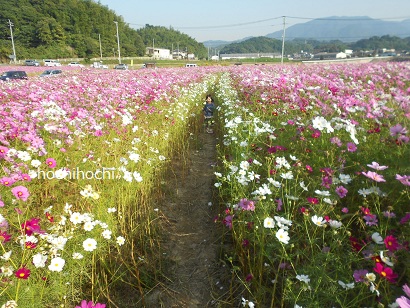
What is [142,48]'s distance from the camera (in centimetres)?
8781

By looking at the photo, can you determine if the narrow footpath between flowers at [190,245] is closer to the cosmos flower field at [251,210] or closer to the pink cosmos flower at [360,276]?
the cosmos flower field at [251,210]

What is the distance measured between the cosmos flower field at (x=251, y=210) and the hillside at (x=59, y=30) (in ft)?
193

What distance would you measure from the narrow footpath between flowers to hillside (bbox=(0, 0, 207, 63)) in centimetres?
5884

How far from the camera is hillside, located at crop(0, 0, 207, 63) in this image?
60500 millimetres

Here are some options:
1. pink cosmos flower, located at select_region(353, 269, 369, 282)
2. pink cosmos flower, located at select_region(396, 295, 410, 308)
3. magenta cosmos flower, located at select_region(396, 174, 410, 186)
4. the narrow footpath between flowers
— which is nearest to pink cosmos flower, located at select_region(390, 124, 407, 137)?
magenta cosmos flower, located at select_region(396, 174, 410, 186)

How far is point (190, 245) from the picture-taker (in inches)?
123

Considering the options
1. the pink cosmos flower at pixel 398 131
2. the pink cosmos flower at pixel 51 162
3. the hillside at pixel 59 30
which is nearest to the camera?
the pink cosmos flower at pixel 398 131

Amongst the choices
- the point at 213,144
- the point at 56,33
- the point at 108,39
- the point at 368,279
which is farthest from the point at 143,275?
the point at 108,39

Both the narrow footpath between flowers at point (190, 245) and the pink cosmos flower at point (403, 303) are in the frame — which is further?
the narrow footpath between flowers at point (190, 245)

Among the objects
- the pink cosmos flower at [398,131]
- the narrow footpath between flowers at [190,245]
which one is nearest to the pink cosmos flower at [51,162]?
the narrow footpath between flowers at [190,245]

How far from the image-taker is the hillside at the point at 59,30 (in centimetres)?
6050

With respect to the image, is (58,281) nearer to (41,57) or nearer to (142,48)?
(41,57)

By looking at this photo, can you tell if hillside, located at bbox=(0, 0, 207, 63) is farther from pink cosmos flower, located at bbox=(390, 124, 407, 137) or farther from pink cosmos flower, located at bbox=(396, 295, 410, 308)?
pink cosmos flower, located at bbox=(396, 295, 410, 308)

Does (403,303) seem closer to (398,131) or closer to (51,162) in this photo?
(398,131)
